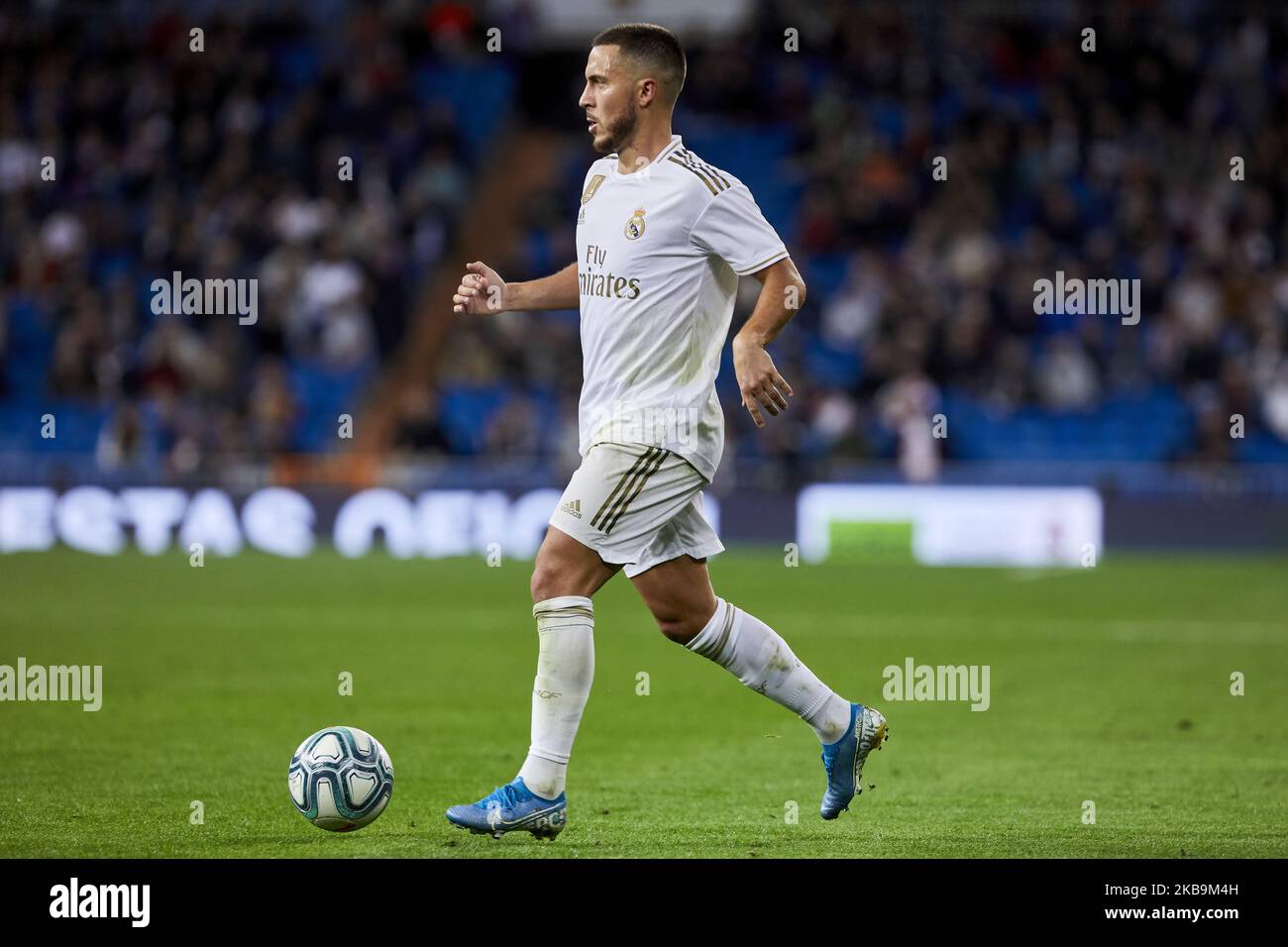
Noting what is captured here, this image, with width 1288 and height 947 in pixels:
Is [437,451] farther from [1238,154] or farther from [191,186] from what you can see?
[1238,154]

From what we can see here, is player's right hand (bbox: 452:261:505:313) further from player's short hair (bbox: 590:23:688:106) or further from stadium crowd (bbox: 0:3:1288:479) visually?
stadium crowd (bbox: 0:3:1288:479)

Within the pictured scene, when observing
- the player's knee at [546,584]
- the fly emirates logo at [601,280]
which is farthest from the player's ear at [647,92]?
the player's knee at [546,584]

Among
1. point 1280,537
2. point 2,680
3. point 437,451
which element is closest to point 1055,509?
point 1280,537

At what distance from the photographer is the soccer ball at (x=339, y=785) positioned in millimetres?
6164

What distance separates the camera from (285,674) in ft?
35.9

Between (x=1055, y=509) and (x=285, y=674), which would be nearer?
(x=285, y=674)

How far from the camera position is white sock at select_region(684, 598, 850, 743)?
248 inches

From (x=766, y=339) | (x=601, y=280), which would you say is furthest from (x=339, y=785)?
(x=766, y=339)

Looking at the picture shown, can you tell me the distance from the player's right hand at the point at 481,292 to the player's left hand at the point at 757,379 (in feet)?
3.37

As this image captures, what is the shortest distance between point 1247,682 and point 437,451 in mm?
12028

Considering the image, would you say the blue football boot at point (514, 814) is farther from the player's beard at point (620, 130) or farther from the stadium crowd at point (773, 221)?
the stadium crowd at point (773, 221)

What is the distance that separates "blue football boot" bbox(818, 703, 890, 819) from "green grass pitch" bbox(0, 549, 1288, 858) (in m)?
0.12
